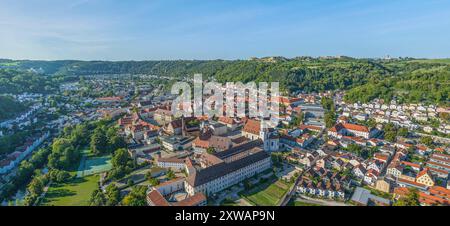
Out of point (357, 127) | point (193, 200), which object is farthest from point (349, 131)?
point (193, 200)

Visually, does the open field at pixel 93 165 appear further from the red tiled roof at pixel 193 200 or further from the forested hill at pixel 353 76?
the forested hill at pixel 353 76

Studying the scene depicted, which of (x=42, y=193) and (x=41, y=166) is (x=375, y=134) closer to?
(x=42, y=193)

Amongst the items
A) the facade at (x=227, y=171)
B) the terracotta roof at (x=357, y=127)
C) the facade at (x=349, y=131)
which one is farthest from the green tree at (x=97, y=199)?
the terracotta roof at (x=357, y=127)

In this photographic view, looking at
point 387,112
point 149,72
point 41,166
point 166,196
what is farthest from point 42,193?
point 149,72

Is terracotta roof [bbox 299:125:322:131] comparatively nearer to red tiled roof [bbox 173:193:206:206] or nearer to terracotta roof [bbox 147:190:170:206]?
red tiled roof [bbox 173:193:206:206]

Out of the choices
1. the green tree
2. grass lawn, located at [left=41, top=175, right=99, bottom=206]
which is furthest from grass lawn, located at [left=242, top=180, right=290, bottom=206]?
grass lawn, located at [left=41, top=175, right=99, bottom=206]
